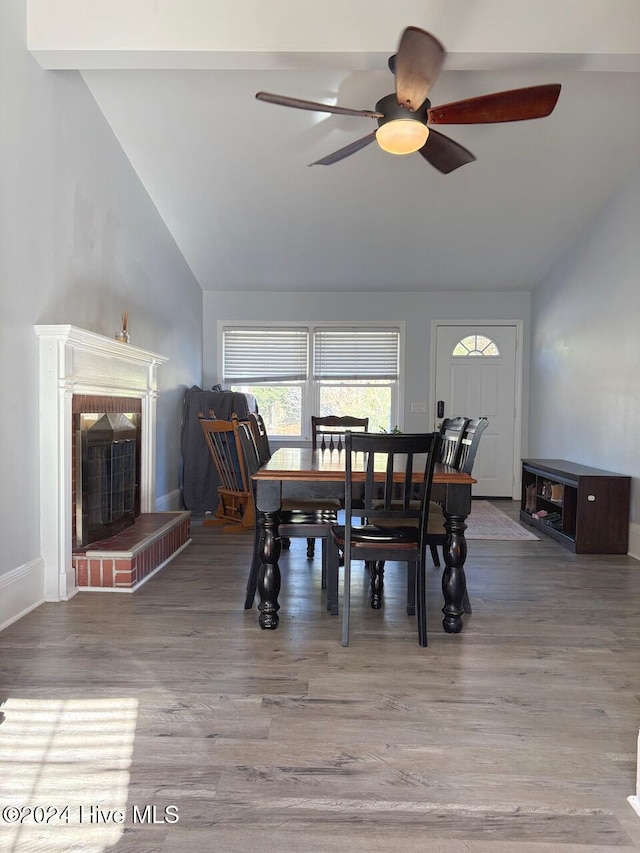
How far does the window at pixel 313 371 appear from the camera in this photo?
6.58 m

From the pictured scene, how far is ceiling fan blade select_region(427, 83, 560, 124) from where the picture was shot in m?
2.54

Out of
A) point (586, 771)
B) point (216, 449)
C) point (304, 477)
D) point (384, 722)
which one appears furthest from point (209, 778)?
point (216, 449)

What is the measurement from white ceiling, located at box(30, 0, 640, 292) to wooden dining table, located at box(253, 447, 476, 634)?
206 centimetres

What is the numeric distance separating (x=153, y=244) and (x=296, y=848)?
4.44m

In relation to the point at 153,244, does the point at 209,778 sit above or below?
below

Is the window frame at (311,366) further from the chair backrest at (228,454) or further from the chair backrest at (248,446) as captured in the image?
the chair backrest at (248,446)

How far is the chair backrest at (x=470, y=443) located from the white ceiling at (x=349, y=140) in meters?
1.80

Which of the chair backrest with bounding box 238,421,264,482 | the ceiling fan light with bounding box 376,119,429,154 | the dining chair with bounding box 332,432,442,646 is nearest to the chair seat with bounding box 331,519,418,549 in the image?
the dining chair with bounding box 332,432,442,646

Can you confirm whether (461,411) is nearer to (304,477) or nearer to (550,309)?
(550,309)

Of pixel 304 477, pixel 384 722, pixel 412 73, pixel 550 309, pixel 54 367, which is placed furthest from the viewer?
pixel 550 309

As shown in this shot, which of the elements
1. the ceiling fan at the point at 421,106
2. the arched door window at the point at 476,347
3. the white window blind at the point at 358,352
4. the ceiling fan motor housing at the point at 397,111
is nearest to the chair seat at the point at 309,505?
the ceiling fan at the point at 421,106

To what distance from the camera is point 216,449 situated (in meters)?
4.81

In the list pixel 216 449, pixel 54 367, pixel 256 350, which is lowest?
pixel 216 449

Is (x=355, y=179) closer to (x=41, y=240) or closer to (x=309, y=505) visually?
(x=41, y=240)
